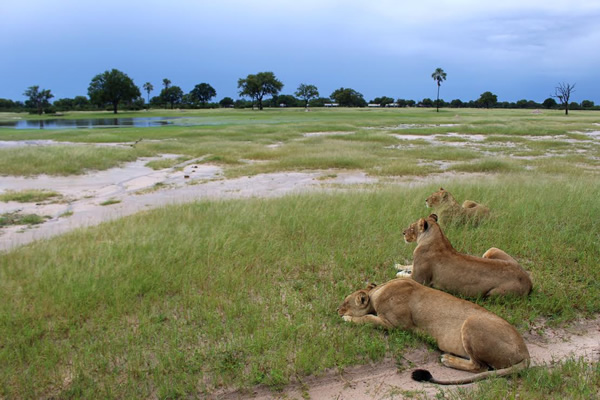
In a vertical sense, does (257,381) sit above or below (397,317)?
below

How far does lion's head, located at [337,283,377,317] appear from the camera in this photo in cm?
479

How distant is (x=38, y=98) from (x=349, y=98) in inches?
3468

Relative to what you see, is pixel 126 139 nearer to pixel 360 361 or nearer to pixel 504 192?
pixel 504 192

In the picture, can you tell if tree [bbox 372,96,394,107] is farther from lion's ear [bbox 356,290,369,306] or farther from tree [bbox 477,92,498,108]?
lion's ear [bbox 356,290,369,306]

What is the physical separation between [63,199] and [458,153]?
17.5 m

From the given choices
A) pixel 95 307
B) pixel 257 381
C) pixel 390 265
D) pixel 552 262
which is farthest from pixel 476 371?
pixel 95 307

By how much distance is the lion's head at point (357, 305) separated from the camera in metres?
4.79

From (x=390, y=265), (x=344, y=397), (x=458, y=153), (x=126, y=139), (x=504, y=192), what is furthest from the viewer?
(x=126, y=139)

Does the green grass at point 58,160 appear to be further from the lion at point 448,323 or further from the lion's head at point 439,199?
the lion at point 448,323

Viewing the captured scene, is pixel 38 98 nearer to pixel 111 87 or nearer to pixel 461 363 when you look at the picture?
pixel 111 87

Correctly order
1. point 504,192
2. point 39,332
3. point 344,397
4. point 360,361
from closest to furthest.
Result: point 344,397
point 360,361
point 39,332
point 504,192

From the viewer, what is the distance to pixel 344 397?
368 cm

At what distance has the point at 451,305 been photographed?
167 inches

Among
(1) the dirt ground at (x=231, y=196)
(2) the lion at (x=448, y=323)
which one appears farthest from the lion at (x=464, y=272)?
(2) the lion at (x=448, y=323)
